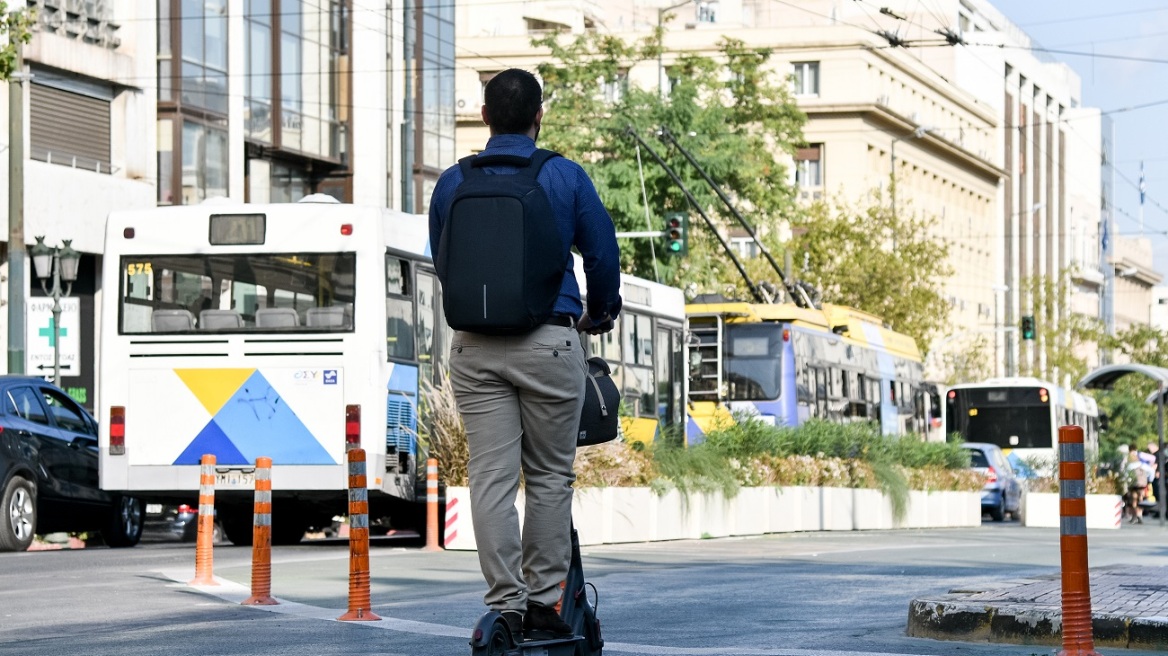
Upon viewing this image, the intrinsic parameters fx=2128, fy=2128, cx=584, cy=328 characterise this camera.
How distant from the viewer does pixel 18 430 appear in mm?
19016

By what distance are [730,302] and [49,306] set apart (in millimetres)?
11618

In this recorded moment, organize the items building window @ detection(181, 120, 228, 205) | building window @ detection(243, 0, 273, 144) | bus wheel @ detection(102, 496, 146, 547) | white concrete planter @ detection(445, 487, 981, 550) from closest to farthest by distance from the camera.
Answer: white concrete planter @ detection(445, 487, 981, 550), bus wheel @ detection(102, 496, 146, 547), building window @ detection(181, 120, 228, 205), building window @ detection(243, 0, 273, 144)

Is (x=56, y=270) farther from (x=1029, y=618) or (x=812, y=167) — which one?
(x=812, y=167)

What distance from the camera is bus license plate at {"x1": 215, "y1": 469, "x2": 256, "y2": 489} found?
1911 cm

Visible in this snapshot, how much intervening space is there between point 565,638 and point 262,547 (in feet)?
16.7

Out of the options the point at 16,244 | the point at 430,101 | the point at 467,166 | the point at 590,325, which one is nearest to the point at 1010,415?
the point at 430,101

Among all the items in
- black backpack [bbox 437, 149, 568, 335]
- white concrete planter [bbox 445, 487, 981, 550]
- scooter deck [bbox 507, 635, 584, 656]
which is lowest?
white concrete planter [bbox 445, 487, 981, 550]

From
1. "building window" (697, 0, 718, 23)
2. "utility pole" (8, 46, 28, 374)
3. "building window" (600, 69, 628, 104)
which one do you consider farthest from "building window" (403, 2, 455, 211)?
"building window" (697, 0, 718, 23)

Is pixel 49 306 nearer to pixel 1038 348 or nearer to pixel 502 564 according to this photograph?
pixel 502 564

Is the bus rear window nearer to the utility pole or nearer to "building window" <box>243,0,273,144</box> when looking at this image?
the utility pole

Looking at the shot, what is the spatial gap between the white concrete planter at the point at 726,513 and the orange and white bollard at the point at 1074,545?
7041mm

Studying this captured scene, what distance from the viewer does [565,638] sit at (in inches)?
254

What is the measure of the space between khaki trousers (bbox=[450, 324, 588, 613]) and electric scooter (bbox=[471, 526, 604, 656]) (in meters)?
0.14

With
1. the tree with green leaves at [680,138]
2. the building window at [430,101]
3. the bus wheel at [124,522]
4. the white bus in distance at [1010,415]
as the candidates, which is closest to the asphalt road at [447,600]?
the bus wheel at [124,522]
